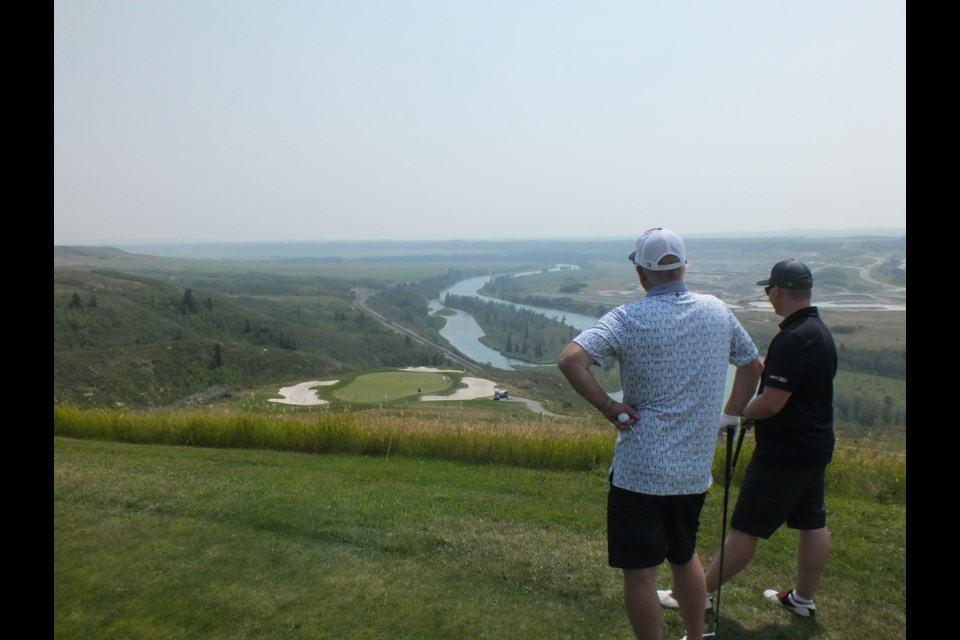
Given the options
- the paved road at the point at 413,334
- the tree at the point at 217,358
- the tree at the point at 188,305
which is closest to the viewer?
the tree at the point at 217,358

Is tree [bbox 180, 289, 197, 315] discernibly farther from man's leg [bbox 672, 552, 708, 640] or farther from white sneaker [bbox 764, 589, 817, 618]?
man's leg [bbox 672, 552, 708, 640]

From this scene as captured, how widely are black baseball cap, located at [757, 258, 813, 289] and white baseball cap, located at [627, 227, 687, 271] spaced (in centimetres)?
97

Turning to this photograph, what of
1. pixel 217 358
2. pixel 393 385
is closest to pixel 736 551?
pixel 393 385

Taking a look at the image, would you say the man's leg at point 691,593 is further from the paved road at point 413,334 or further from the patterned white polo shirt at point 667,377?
the paved road at point 413,334

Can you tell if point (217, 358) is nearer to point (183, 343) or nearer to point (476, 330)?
point (183, 343)

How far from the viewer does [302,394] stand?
138 feet

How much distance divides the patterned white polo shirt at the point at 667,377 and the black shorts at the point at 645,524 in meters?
0.06

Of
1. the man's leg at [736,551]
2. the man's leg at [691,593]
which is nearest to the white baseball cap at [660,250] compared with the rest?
the man's leg at [691,593]

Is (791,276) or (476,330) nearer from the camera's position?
(791,276)

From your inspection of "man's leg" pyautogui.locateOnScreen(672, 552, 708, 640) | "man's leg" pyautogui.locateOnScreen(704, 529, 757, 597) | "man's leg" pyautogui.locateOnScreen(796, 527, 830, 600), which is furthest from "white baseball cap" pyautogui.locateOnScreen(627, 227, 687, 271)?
"man's leg" pyautogui.locateOnScreen(796, 527, 830, 600)

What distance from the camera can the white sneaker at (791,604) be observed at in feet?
12.8

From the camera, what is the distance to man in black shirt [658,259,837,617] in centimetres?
348

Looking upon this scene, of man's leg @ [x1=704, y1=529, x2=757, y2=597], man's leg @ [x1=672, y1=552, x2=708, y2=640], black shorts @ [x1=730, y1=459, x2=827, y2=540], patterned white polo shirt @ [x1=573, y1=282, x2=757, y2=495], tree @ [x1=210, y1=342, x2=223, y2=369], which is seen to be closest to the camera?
patterned white polo shirt @ [x1=573, y1=282, x2=757, y2=495]

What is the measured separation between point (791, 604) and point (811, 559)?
0.34 m
